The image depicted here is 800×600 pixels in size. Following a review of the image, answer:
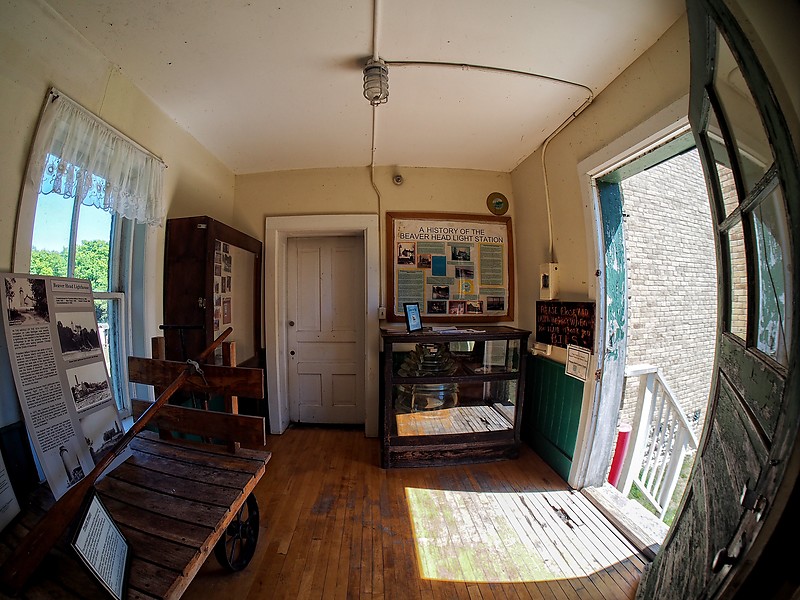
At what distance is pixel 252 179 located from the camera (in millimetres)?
2504

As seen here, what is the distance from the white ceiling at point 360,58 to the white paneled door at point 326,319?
103 cm

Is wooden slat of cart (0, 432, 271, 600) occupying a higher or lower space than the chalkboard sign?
lower

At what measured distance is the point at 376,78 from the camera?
52.6 inches

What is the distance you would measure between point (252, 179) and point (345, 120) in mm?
1229

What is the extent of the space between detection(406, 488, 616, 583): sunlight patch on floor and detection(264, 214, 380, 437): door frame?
1008 millimetres

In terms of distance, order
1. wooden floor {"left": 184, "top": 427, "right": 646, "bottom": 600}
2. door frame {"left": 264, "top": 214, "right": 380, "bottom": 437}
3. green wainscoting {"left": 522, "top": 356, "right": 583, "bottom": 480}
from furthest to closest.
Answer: door frame {"left": 264, "top": 214, "right": 380, "bottom": 437}, green wainscoting {"left": 522, "top": 356, "right": 583, "bottom": 480}, wooden floor {"left": 184, "top": 427, "right": 646, "bottom": 600}

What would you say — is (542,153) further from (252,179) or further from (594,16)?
(252,179)

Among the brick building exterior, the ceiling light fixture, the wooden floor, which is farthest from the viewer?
the brick building exterior

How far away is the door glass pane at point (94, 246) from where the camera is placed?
136cm

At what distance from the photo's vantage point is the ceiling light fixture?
1.33 metres

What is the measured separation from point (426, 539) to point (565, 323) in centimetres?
163

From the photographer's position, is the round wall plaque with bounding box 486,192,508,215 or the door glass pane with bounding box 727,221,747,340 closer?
the door glass pane with bounding box 727,221,747,340

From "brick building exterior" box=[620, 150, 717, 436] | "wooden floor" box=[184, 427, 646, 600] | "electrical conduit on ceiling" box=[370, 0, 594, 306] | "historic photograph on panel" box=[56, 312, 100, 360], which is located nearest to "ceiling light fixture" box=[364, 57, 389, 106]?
"electrical conduit on ceiling" box=[370, 0, 594, 306]

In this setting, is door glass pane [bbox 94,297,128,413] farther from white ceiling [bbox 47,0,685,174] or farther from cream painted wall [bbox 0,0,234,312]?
white ceiling [bbox 47,0,685,174]
